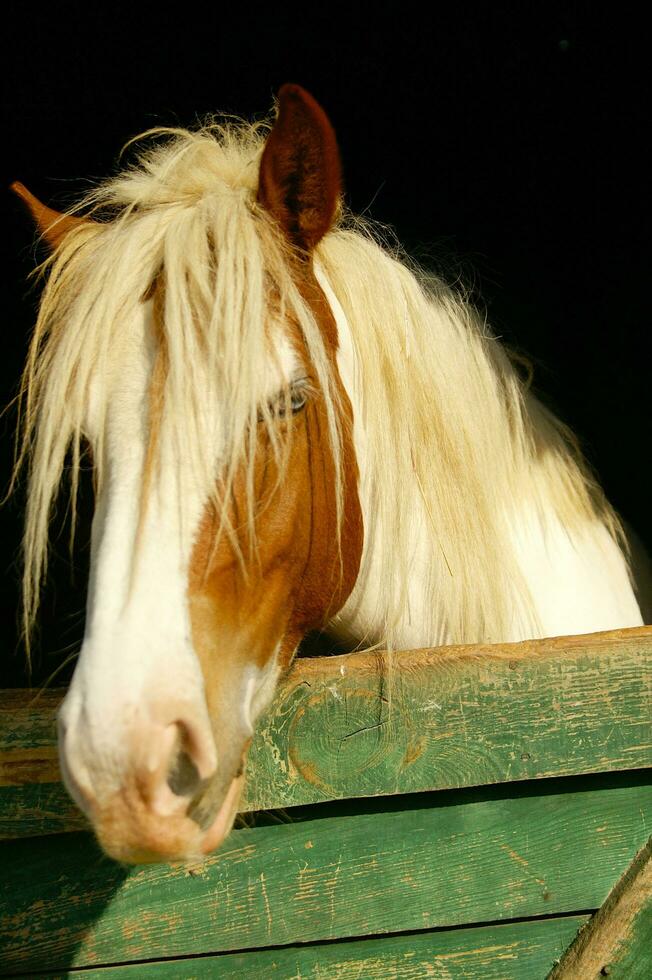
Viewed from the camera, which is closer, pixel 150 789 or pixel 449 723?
pixel 150 789

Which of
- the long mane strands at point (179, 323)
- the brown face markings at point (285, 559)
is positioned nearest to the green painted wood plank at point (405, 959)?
the brown face markings at point (285, 559)

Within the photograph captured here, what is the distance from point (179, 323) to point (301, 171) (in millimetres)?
343

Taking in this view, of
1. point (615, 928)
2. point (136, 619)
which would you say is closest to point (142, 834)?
point (136, 619)

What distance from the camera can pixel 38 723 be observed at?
117 centimetres

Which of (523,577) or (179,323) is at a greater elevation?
(179,323)

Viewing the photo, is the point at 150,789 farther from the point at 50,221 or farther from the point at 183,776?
the point at 50,221

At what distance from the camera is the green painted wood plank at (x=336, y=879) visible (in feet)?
3.89

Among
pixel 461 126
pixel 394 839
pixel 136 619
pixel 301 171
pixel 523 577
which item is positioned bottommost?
pixel 394 839

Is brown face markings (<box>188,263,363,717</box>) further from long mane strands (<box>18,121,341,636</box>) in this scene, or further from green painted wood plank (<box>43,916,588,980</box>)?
green painted wood plank (<box>43,916,588,980</box>)

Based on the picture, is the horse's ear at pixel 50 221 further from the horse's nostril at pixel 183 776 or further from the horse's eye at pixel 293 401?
the horse's nostril at pixel 183 776

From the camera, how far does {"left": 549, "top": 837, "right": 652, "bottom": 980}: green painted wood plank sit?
1.25 m

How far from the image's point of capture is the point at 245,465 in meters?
1.05

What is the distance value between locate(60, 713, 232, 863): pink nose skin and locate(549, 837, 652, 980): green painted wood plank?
2.40ft

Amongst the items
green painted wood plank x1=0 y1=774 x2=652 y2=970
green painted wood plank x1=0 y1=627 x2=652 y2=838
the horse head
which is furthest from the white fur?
green painted wood plank x1=0 y1=774 x2=652 y2=970
